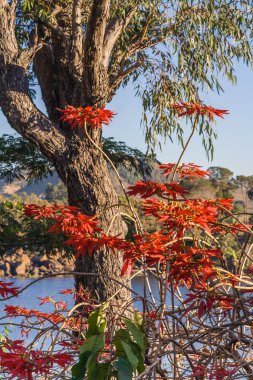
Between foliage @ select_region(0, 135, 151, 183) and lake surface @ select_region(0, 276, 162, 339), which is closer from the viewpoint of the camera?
foliage @ select_region(0, 135, 151, 183)

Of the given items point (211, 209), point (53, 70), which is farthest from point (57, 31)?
point (211, 209)

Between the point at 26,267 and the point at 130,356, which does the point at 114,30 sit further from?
the point at 26,267


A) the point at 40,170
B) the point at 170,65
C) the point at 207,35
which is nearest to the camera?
the point at 207,35

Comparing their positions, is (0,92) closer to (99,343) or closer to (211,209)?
(211,209)

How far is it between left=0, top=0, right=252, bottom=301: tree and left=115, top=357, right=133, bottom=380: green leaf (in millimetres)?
3100

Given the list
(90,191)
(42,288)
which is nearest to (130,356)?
(90,191)

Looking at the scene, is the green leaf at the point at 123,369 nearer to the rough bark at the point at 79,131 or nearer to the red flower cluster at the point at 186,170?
the red flower cluster at the point at 186,170

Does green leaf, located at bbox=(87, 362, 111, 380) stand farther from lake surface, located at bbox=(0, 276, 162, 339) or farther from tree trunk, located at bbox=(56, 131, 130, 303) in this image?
lake surface, located at bbox=(0, 276, 162, 339)

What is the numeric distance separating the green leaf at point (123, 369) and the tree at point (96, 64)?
310 cm

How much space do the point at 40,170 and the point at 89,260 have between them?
8.99 feet

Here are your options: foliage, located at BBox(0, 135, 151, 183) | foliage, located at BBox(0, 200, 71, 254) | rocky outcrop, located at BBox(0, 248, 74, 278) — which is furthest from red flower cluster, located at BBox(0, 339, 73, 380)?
rocky outcrop, located at BBox(0, 248, 74, 278)

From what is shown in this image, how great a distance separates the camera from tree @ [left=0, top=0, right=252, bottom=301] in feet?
17.3

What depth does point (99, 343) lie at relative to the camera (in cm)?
196

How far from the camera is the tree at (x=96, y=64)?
5262 millimetres
